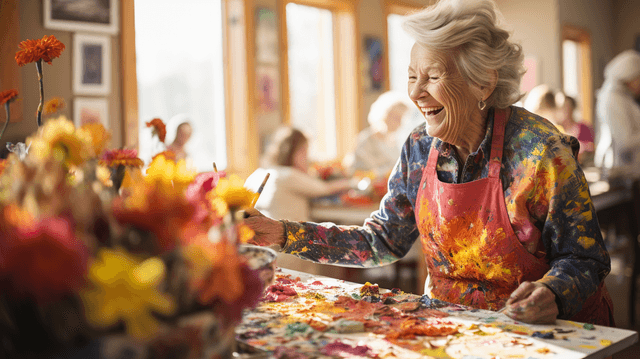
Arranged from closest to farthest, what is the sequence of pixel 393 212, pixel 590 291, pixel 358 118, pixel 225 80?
pixel 590 291 → pixel 393 212 → pixel 225 80 → pixel 358 118

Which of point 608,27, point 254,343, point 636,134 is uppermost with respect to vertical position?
point 608,27

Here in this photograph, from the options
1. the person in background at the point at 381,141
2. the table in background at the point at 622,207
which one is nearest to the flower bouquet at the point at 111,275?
the table in background at the point at 622,207

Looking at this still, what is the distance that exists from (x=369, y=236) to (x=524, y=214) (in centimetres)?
46

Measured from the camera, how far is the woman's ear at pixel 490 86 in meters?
1.53

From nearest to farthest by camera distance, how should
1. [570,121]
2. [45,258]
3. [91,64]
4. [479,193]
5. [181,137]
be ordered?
[45,258] < [479,193] < [181,137] < [91,64] < [570,121]

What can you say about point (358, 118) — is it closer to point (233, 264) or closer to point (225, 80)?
point (225, 80)

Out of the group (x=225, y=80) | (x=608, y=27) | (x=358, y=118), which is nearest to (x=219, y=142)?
(x=225, y=80)

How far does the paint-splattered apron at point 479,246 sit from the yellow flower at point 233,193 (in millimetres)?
752

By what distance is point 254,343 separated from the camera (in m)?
0.97

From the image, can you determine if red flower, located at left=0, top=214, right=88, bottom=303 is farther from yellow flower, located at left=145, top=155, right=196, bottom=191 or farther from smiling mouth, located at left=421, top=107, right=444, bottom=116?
smiling mouth, located at left=421, top=107, right=444, bottom=116

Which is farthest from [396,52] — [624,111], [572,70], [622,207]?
[572,70]

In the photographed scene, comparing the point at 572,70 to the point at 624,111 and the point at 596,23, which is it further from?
the point at 624,111

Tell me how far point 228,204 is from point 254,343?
256 mm

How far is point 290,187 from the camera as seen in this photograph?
3.79 metres
